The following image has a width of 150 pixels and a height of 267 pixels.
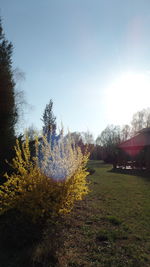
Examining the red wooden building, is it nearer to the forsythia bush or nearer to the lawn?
the lawn

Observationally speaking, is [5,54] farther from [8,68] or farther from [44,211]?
[44,211]

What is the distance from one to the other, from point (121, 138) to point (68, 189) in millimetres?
53845

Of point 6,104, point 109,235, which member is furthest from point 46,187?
point 6,104

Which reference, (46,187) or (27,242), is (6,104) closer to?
(46,187)

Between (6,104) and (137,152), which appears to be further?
(137,152)

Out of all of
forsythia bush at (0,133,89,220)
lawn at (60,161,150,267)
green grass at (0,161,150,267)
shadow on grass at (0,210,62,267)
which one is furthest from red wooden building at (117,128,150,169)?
shadow on grass at (0,210,62,267)

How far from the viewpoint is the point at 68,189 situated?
3277 mm

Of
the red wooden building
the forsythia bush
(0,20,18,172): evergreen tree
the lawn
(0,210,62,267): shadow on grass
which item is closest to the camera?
(0,210,62,267): shadow on grass

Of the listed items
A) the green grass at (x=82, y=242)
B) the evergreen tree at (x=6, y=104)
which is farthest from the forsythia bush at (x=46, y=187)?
the evergreen tree at (x=6, y=104)

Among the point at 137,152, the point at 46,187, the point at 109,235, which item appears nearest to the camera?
the point at 46,187

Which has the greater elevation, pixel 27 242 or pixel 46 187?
pixel 46 187

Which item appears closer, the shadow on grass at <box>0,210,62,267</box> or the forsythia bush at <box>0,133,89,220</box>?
the shadow on grass at <box>0,210,62,267</box>

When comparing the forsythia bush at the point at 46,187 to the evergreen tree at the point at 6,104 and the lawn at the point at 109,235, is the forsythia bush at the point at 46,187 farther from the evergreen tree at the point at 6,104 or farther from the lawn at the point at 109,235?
the evergreen tree at the point at 6,104

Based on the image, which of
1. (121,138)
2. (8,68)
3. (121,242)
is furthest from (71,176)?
(121,138)
